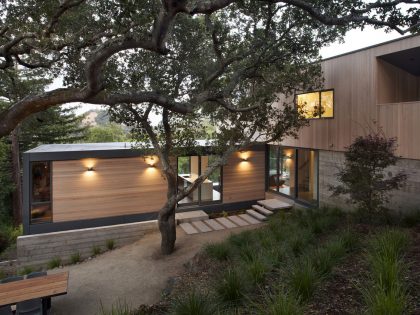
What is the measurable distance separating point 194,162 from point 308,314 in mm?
10614

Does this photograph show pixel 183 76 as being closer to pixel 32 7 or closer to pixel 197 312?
pixel 32 7

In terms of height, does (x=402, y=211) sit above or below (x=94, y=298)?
above

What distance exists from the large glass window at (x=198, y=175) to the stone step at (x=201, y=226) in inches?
53.5

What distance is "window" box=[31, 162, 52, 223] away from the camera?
34.3 feet

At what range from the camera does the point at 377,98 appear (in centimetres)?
935

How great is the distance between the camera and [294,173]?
13.3 m

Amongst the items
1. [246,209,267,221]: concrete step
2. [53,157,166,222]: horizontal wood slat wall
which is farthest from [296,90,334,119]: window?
[53,157,166,222]: horizontal wood slat wall

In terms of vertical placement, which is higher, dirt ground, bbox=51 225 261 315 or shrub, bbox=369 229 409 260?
shrub, bbox=369 229 409 260

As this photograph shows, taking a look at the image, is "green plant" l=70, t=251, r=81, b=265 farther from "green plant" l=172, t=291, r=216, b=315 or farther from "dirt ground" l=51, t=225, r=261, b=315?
"green plant" l=172, t=291, r=216, b=315

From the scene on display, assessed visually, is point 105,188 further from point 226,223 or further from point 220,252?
point 220,252

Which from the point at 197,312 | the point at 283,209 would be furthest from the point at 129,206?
the point at 197,312

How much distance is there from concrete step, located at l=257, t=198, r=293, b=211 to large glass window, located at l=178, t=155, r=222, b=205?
1947 mm

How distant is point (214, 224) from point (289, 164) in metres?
4.52

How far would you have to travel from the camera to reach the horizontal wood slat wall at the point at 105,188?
1082cm
